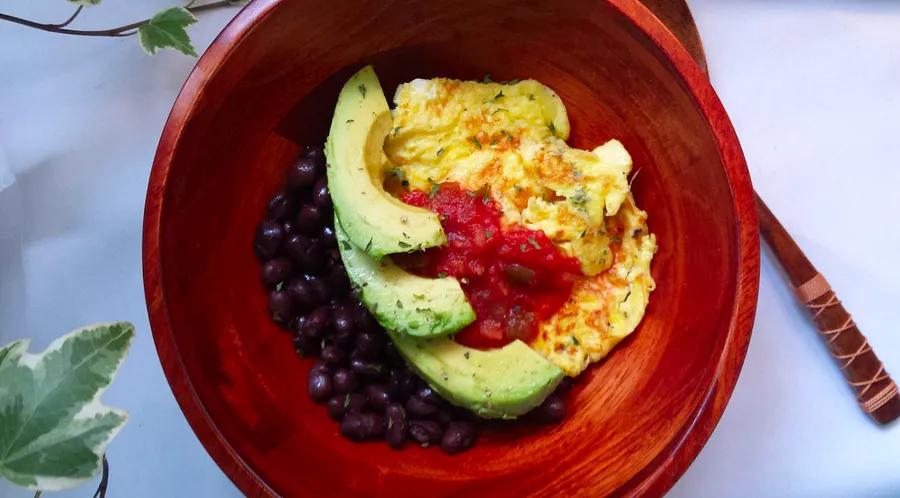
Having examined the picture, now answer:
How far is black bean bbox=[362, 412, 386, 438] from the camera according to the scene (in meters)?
1.78

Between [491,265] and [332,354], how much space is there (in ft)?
1.51

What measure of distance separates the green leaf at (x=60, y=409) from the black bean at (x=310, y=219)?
0.62 metres

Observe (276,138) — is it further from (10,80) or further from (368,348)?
(10,80)

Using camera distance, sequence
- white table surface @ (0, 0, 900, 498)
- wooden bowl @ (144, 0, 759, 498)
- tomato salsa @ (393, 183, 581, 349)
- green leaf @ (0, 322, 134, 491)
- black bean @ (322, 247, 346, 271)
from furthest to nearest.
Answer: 1. white table surface @ (0, 0, 900, 498)
2. black bean @ (322, 247, 346, 271)
3. tomato salsa @ (393, 183, 581, 349)
4. wooden bowl @ (144, 0, 759, 498)
5. green leaf @ (0, 322, 134, 491)

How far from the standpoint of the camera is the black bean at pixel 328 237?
6.03 feet

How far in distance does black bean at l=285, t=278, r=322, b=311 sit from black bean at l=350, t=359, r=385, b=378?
18 cm

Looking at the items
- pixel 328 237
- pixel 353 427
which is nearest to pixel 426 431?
pixel 353 427

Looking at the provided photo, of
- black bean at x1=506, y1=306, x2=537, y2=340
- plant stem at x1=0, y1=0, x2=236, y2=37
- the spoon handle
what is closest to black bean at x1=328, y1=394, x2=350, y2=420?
black bean at x1=506, y1=306, x2=537, y2=340

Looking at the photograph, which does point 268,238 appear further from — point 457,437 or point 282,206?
point 457,437

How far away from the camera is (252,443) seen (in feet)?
5.43

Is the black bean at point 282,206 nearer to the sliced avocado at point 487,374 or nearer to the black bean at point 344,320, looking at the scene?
the black bean at point 344,320

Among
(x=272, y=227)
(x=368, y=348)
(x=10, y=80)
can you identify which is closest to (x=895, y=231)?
(x=368, y=348)

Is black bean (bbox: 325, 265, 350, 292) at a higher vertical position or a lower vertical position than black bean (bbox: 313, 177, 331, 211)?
lower

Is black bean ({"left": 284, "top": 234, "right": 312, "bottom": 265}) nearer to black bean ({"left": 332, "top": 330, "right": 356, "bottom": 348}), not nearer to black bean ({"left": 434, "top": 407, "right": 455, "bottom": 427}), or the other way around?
black bean ({"left": 332, "top": 330, "right": 356, "bottom": 348})
